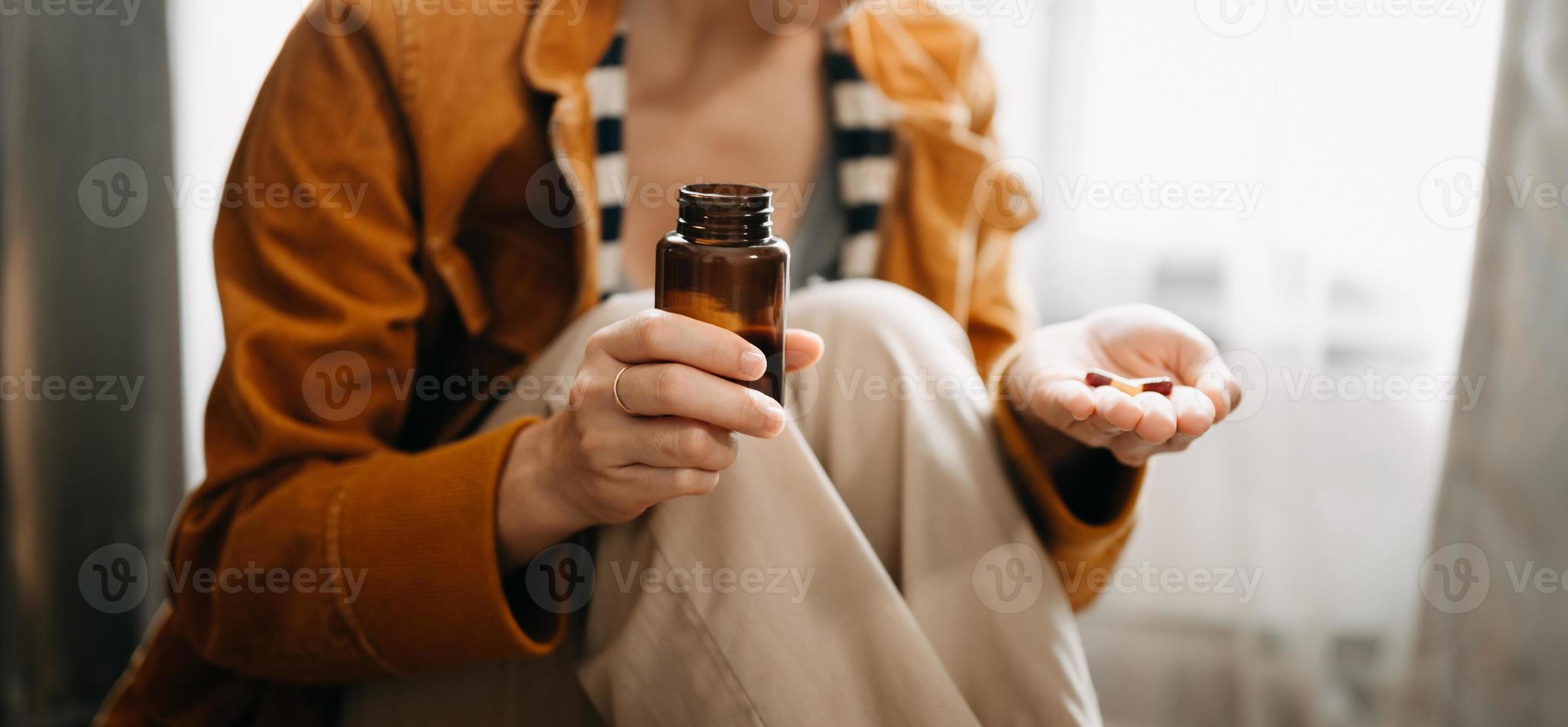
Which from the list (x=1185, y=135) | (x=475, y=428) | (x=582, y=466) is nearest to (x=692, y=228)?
(x=582, y=466)

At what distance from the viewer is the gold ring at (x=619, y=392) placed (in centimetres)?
62

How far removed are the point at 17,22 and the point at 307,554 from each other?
35.4 inches

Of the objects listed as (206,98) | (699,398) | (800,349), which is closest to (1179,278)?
(800,349)

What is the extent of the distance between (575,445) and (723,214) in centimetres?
17

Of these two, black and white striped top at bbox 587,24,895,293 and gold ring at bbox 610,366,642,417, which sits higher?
black and white striped top at bbox 587,24,895,293

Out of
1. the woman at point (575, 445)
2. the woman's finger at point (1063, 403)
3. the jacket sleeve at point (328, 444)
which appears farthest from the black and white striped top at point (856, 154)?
the woman's finger at point (1063, 403)

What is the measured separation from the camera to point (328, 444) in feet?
2.70

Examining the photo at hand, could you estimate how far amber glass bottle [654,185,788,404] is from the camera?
597 millimetres

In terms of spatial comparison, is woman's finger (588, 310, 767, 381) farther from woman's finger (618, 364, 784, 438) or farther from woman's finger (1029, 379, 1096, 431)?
woman's finger (1029, 379, 1096, 431)

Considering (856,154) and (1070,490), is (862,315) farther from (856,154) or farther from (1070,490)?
(856,154)

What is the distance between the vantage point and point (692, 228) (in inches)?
23.7

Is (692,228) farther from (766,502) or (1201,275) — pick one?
(1201,275)

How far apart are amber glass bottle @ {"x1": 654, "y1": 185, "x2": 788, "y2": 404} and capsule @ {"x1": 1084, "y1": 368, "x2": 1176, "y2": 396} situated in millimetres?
232

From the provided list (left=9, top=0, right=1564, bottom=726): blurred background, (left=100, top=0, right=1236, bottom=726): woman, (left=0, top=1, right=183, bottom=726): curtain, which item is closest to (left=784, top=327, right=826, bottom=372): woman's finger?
(left=100, top=0, right=1236, bottom=726): woman
